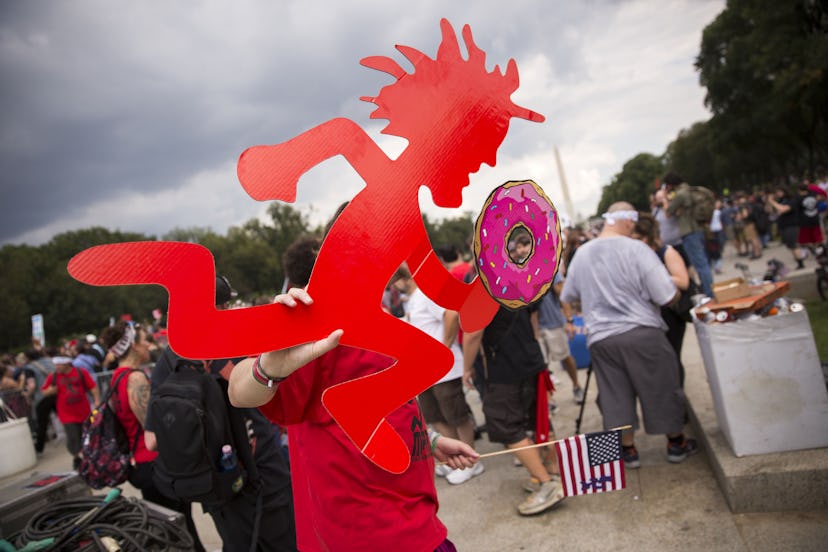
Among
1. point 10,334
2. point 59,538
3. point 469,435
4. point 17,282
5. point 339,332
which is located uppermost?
point 17,282

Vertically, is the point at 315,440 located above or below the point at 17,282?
below

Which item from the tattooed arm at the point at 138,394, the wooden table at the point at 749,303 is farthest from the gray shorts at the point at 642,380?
the tattooed arm at the point at 138,394

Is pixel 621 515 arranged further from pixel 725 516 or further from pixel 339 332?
pixel 339 332

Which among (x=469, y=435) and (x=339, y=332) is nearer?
(x=339, y=332)

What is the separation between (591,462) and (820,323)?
581cm

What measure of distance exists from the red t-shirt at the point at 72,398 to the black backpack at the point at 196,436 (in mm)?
5830

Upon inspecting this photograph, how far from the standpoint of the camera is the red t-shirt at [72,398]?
755 centimetres

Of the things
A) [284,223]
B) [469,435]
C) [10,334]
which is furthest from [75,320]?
[469,435]

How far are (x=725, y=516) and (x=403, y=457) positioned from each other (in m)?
2.67

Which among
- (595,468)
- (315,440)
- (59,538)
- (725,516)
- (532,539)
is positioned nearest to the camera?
(315,440)

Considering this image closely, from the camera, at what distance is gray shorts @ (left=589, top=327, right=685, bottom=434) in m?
3.84

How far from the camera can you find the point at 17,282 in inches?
1499

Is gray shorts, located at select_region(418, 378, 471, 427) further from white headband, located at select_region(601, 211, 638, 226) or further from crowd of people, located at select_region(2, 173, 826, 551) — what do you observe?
white headband, located at select_region(601, 211, 638, 226)

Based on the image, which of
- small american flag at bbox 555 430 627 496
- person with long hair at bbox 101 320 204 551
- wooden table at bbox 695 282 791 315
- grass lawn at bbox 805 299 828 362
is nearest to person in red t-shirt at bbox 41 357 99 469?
person with long hair at bbox 101 320 204 551
